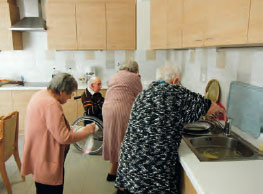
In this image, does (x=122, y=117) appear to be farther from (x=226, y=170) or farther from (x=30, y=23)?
(x=30, y=23)

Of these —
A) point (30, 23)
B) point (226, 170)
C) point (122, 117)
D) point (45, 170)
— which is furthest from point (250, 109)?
point (30, 23)

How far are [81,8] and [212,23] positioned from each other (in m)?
2.78

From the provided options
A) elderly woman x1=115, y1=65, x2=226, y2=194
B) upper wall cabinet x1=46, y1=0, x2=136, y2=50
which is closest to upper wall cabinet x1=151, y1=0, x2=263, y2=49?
elderly woman x1=115, y1=65, x2=226, y2=194

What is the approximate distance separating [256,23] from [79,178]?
88.9 inches

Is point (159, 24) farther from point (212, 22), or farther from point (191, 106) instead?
point (191, 106)

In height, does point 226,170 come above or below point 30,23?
below

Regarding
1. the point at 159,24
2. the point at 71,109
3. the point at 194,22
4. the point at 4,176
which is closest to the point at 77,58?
the point at 71,109

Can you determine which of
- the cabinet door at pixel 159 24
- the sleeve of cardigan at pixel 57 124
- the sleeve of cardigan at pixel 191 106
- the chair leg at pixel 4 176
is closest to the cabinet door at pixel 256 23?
the sleeve of cardigan at pixel 191 106

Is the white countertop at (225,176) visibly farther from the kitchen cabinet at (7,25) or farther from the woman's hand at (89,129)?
the kitchen cabinet at (7,25)

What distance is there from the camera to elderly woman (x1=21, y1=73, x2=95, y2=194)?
1511mm

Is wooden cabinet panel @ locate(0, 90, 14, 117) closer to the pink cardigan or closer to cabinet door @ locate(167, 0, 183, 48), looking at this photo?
the pink cardigan

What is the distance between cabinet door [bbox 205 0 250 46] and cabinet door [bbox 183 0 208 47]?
0.09 metres

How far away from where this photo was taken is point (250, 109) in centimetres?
161

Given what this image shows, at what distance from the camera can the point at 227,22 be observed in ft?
4.22
